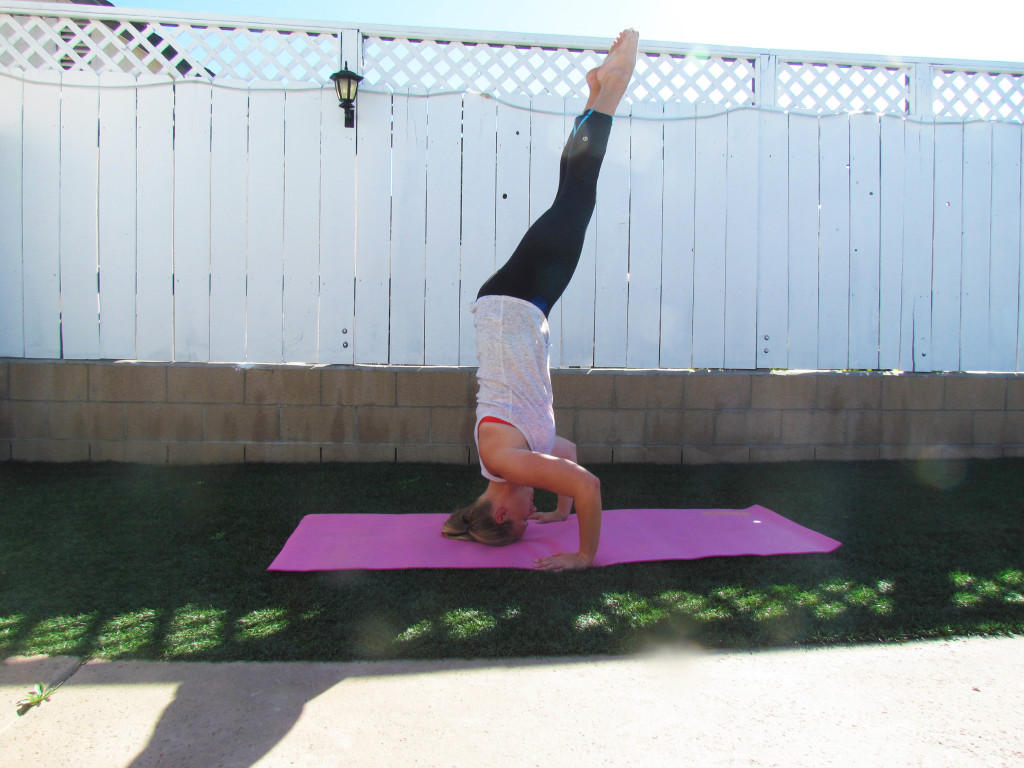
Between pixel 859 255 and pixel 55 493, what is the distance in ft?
15.0

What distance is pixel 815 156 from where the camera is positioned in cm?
411

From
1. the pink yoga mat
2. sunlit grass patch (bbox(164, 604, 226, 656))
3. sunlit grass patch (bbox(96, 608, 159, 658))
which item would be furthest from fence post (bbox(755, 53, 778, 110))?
sunlit grass patch (bbox(96, 608, 159, 658))

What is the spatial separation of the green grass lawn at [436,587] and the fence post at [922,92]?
242cm

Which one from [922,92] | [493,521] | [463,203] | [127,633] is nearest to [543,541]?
[493,521]

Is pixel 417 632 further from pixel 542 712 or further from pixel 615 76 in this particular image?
pixel 615 76

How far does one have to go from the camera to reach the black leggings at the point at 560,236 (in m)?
2.38

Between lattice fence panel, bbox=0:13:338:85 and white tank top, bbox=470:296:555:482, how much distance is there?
7.72ft

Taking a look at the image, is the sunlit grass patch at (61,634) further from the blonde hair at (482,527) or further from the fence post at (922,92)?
the fence post at (922,92)

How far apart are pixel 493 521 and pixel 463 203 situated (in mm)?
2182

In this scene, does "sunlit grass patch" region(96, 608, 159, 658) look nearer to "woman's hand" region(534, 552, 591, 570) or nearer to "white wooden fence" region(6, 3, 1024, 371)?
"woman's hand" region(534, 552, 591, 570)

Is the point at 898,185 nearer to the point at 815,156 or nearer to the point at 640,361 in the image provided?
the point at 815,156

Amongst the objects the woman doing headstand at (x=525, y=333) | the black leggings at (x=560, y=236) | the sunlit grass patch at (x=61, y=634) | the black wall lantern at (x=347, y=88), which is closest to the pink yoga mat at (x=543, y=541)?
the woman doing headstand at (x=525, y=333)

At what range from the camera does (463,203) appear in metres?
3.94

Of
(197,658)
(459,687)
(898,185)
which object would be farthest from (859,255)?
(197,658)
